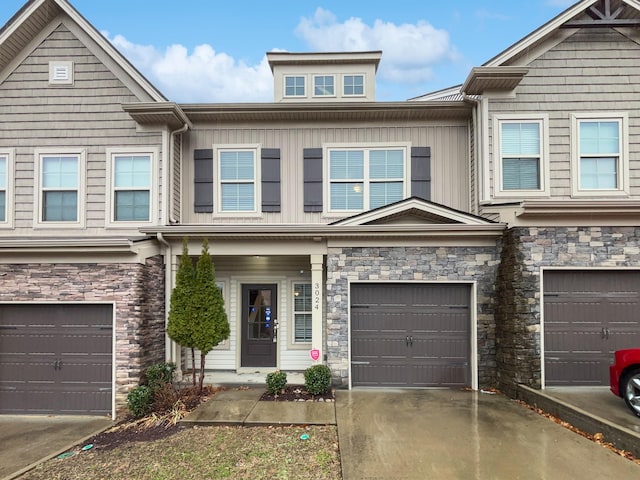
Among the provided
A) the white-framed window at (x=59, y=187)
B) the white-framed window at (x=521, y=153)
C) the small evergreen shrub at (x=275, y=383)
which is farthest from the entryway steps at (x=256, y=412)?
the white-framed window at (x=521, y=153)

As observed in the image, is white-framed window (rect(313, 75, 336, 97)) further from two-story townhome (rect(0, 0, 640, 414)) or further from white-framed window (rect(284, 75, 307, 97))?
white-framed window (rect(284, 75, 307, 97))

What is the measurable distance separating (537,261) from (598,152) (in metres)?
3.10

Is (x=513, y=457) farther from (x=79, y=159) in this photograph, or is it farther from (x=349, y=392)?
(x=79, y=159)

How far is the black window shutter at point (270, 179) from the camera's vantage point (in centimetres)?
930

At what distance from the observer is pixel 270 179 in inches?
368

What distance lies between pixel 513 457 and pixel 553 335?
3.09 metres

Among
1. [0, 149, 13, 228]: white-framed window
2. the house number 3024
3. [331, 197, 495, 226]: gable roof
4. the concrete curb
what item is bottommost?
the concrete curb

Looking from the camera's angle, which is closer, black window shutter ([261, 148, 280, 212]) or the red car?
the red car

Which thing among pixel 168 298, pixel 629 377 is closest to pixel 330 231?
pixel 168 298

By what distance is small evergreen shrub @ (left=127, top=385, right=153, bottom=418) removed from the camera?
6.91 m

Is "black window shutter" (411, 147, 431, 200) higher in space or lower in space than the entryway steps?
higher

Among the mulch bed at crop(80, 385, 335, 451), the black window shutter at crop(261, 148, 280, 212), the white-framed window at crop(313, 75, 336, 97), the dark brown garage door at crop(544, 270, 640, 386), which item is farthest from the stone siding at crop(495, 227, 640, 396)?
the white-framed window at crop(313, 75, 336, 97)

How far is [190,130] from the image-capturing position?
951 centimetres

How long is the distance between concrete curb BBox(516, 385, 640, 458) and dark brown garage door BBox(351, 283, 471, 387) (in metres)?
1.31
